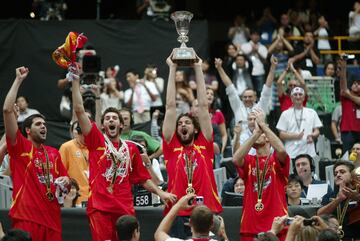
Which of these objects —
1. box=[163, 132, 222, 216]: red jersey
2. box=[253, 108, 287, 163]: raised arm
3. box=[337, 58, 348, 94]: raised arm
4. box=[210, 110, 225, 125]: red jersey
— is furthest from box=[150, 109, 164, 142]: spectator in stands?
box=[253, 108, 287, 163]: raised arm

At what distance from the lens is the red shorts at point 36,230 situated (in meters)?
11.5

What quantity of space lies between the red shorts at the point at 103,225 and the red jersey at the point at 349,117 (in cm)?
720

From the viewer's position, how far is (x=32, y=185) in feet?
38.1

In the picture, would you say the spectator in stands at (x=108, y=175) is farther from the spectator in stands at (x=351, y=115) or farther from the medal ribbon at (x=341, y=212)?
the spectator in stands at (x=351, y=115)

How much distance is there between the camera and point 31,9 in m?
24.0

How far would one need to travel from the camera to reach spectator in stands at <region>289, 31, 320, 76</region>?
22219 millimetres

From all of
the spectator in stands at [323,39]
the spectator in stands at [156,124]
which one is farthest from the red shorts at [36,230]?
the spectator in stands at [323,39]

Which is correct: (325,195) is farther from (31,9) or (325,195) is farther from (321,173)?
(31,9)

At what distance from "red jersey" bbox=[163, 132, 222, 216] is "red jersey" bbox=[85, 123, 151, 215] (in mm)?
504

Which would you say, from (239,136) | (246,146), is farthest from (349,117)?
(246,146)

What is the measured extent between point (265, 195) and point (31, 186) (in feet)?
8.64

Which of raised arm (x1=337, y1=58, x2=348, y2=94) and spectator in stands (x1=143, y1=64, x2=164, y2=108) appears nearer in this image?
raised arm (x1=337, y1=58, x2=348, y2=94)

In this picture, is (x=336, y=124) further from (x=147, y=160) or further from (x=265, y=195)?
(x=265, y=195)

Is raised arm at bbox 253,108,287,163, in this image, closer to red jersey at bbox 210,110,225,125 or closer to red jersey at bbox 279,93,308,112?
red jersey at bbox 279,93,308,112
